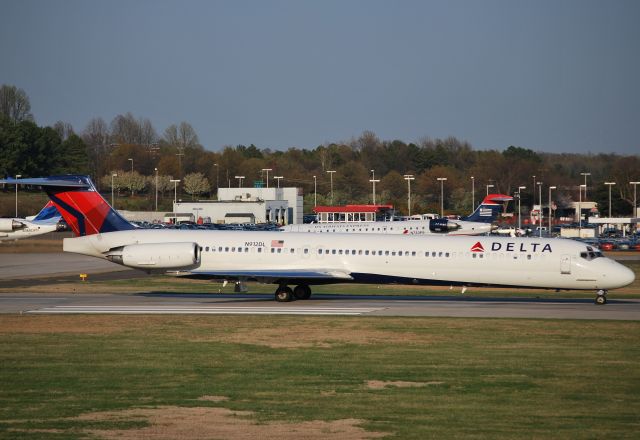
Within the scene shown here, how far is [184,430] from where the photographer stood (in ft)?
50.3

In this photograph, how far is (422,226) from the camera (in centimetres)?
7000

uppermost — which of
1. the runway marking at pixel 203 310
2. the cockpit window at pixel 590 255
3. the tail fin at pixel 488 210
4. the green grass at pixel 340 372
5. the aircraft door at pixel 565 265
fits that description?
the tail fin at pixel 488 210

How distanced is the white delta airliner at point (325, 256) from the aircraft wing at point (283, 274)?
4cm

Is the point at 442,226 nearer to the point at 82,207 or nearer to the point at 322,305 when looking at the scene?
the point at 322,305

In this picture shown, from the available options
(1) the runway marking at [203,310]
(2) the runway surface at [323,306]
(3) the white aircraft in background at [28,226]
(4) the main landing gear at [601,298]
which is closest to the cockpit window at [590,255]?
(4) the main landing gear at [601,298]

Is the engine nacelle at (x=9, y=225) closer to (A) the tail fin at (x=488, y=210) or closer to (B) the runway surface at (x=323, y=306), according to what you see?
(B) the runway surface at (x=323, y=306)

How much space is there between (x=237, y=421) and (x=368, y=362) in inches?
247

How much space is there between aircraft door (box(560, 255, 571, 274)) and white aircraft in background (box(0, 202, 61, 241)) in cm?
4997

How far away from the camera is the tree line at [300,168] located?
454 feet

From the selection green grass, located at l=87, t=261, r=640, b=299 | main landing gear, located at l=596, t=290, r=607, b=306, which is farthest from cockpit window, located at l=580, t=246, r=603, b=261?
green grass, located at l=87, t=261, r=640, b=299

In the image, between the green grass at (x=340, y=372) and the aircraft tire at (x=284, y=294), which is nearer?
the green grass at (x=340, y=372)

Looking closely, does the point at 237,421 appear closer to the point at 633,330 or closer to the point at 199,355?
the point at 199,355

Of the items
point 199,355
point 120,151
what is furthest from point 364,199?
point 199,355

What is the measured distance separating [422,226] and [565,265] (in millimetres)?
36135
